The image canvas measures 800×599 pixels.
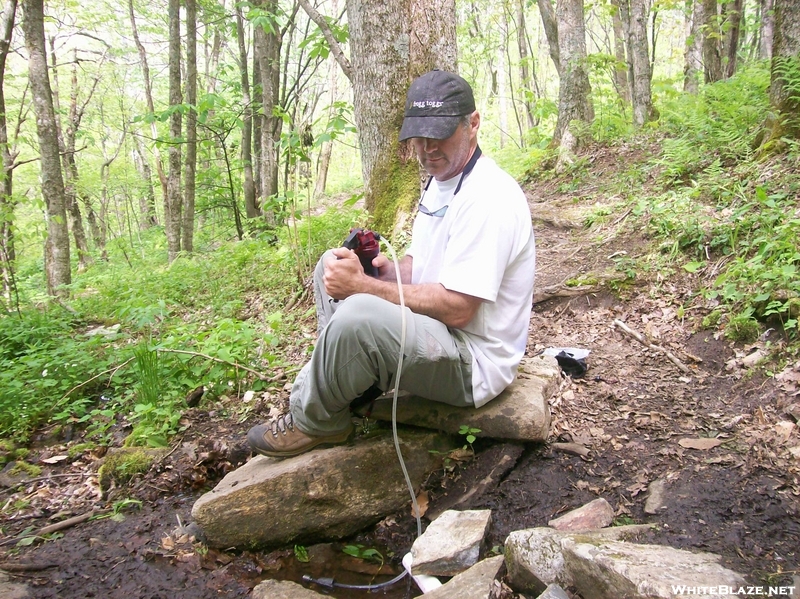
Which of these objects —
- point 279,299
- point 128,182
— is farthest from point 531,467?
point 128,182

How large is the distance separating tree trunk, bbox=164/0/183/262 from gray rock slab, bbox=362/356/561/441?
7.98 m

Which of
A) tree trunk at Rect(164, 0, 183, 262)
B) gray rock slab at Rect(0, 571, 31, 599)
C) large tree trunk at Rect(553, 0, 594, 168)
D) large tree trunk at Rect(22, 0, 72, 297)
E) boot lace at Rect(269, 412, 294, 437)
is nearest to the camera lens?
gray rock slab at Rect(0, 571, 31, 599)

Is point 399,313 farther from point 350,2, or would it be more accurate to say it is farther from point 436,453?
point 350,2

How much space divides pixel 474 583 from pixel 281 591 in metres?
0.98

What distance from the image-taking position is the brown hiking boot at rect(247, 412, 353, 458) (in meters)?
2.90

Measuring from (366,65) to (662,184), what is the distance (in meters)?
3.58

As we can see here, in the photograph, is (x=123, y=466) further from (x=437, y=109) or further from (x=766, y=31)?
(x=766, y=31)

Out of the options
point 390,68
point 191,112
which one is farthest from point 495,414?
point 191,112

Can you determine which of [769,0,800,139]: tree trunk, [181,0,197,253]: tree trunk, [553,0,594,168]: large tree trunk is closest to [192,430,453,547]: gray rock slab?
[769,0,800,139]: tree trunk

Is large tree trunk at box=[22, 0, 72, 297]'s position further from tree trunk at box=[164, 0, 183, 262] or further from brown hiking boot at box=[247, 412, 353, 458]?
brown hiking boot at box=[247, 412, 353, 458]

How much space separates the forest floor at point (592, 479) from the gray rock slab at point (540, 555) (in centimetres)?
22

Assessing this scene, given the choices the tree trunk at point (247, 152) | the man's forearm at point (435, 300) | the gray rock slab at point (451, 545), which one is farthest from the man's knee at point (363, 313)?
the tree trunk at point (247, 152)

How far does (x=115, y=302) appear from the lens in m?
7.12

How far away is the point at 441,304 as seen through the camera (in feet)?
8.43
